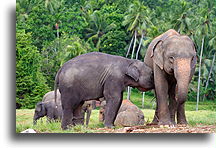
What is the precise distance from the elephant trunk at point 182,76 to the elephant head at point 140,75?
2.62 feet

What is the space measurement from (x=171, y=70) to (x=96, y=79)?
1.23 metres

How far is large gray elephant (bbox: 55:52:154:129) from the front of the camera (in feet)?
23.8

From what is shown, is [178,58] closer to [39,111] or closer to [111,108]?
[111,108]

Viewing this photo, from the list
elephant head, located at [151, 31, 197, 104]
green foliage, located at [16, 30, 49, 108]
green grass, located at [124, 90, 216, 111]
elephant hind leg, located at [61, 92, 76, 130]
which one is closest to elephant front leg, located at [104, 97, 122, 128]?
elephant hind leg, located at [61, 92, 76, 130]

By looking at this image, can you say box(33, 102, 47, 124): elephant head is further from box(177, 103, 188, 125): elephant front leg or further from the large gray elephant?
box(177, 103, 188, 125): elephant front leg

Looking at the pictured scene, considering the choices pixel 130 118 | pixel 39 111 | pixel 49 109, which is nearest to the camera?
pixel 130 118

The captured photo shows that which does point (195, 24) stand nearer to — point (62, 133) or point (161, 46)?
point (161, 46)

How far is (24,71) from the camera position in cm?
697

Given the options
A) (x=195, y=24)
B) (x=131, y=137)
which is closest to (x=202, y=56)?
(x=195, y=24)

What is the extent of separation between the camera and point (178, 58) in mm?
6641

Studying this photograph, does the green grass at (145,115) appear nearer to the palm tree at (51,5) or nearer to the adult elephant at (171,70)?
the adult elephant at (171,70)

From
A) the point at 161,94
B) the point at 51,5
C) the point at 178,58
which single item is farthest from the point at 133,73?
the point at 51,5

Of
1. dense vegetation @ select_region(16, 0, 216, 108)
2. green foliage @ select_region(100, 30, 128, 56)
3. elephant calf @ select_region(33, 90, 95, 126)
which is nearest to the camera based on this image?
dense vegetation @ select_region(16, 0, 216, 108)

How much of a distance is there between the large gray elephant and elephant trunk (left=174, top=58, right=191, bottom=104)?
85 cm
